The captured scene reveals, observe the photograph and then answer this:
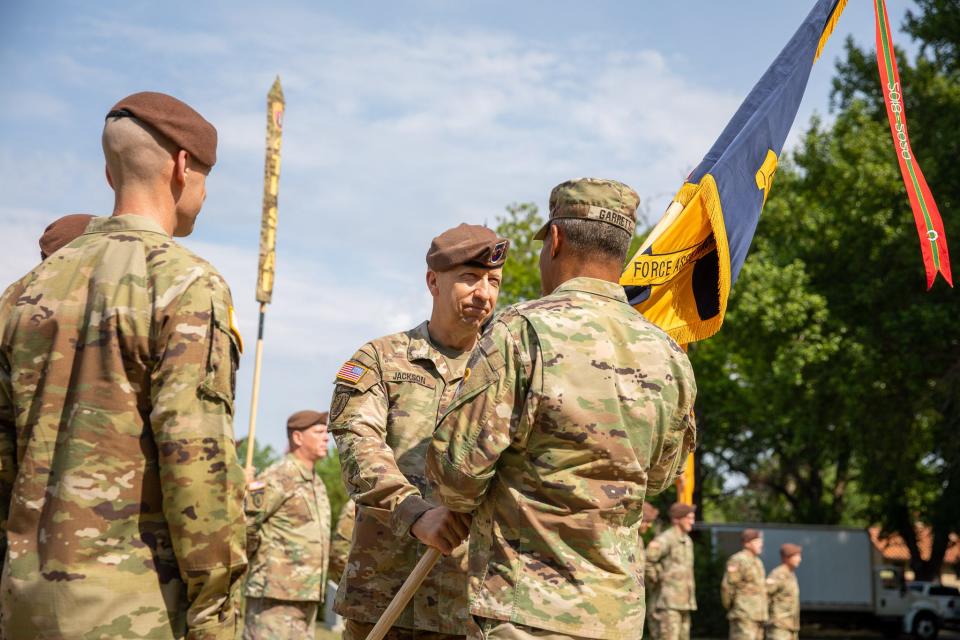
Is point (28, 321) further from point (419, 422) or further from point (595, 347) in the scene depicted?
point (419, 422)

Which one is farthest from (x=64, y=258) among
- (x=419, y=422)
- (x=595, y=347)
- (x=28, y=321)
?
(x=419, y=422)

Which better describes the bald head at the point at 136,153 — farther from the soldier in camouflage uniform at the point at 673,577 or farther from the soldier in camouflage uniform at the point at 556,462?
the soldier in camouflage uniform at the point at 673,577

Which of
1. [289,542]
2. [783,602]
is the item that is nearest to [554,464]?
[289,542]

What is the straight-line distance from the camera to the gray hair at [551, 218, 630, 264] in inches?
138

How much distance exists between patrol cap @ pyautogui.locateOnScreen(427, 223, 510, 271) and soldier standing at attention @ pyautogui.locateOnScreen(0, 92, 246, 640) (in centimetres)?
170

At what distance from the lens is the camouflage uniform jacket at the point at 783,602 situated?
1652 centimetres

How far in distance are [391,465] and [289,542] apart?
4.97 metres

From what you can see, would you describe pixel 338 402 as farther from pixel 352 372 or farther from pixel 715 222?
pixel 715 222

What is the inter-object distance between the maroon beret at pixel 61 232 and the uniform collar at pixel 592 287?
5.35ft

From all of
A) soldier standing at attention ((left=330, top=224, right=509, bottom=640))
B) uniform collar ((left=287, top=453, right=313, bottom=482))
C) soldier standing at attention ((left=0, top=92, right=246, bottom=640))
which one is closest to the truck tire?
uniform collar ((left=287, top=453, right=313, bottom=482))

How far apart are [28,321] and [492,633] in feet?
5.00

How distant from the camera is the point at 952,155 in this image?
22.6 m

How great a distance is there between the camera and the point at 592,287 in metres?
3.46

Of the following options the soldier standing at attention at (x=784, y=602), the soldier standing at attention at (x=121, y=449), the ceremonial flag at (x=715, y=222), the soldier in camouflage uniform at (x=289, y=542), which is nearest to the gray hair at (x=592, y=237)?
the soldier standing at attention at (x=121, y=449)
